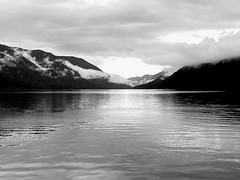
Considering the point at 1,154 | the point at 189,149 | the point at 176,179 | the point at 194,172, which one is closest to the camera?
the point at 176,179

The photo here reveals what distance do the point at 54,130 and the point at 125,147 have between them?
1648cm

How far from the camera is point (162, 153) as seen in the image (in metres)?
30.2

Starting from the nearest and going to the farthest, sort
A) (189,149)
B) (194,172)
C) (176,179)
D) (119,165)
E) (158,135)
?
1. (176,179)
2. (194,172)
3. (119,165)
4. (189,149)
5. (158,135)

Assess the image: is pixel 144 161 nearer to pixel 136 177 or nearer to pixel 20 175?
pixel 136 177

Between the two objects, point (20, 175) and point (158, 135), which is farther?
point (158, 135)

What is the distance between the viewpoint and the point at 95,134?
43.0 m

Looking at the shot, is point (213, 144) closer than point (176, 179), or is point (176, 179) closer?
point (176, 179)

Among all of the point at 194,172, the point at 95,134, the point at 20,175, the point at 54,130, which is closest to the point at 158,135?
the point at 95,134

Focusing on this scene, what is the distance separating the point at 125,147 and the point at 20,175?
12.8 metres

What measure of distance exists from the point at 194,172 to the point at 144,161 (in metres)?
4.75

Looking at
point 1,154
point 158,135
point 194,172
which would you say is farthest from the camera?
point 158,135

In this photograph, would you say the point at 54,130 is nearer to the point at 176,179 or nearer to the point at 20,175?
the point at 20,175

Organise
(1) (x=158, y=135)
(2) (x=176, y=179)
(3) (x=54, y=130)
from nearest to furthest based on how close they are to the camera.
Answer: (2) (x=176, y=179), (1) (x=158, y=135), (3) (x=54, y=130)

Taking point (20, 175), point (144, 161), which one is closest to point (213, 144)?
point (144, 161)
